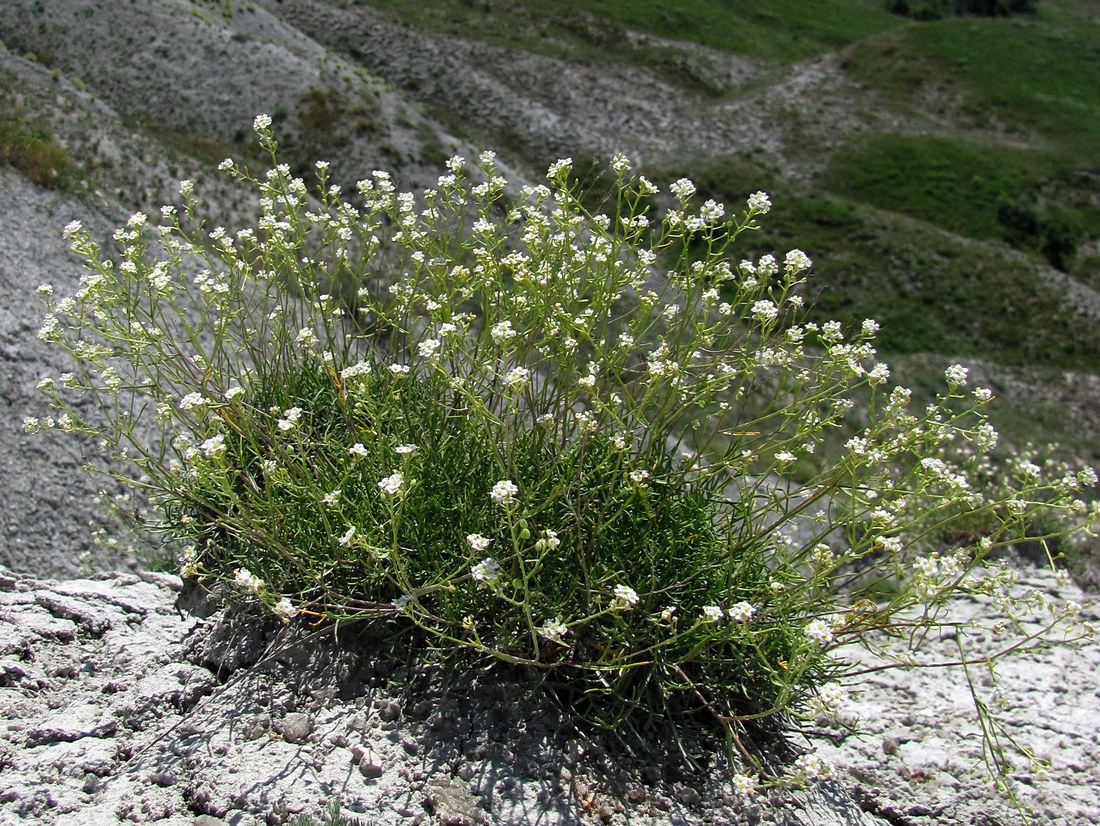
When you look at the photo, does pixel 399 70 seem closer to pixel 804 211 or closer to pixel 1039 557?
pixel 804 211

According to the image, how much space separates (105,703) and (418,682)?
169cm

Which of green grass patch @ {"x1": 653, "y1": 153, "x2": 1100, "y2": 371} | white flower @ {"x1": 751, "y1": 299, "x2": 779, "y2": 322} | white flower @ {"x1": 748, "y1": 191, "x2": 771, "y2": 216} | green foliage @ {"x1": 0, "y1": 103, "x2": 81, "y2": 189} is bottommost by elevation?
green grass patch @ {"x1": 653, "y1": 153, "x2": 1100, "y2": 371}

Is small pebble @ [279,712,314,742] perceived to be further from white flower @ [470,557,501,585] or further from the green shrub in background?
white flower @ [470,557,501,585]

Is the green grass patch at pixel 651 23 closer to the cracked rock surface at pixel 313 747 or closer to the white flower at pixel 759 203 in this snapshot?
the white flower at pixel 759 203

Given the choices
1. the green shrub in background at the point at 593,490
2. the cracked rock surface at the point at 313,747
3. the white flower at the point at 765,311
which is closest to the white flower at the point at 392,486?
the green shrub in background at the point at 593,490

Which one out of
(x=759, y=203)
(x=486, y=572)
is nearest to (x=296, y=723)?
(x=486, y=572)

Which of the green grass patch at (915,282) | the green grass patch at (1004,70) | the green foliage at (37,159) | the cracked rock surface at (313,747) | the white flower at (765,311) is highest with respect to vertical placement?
the white flower at (765,311)

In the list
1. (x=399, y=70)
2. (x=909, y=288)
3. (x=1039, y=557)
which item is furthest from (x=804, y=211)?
(x=1039, y=557)

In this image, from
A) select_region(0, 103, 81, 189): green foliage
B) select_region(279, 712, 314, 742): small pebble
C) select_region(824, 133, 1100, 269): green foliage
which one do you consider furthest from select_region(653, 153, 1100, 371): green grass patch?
select_region(279, 712, 314, 742): small pebble

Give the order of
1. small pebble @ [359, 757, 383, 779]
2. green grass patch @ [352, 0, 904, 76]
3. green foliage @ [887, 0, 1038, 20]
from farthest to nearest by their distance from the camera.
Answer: green foliage @ [887, 0, 1038, 20] → green grass patch @ [352, 0, 904, 76] → small pebble @ [359, 757, 383, 779]

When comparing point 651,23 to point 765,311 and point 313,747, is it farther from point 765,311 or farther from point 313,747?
point 313,747

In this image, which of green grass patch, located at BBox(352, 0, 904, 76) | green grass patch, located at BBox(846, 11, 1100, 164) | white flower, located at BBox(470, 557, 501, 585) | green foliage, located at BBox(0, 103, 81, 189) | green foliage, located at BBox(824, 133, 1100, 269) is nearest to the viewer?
white flower, located at BBox(470, 557, 501, 585)

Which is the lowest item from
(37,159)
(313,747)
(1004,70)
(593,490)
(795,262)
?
(1004,70)

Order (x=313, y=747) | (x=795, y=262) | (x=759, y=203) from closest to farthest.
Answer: (x=313, y=747) < (x=795, y=262) < (x=759, y=203)
